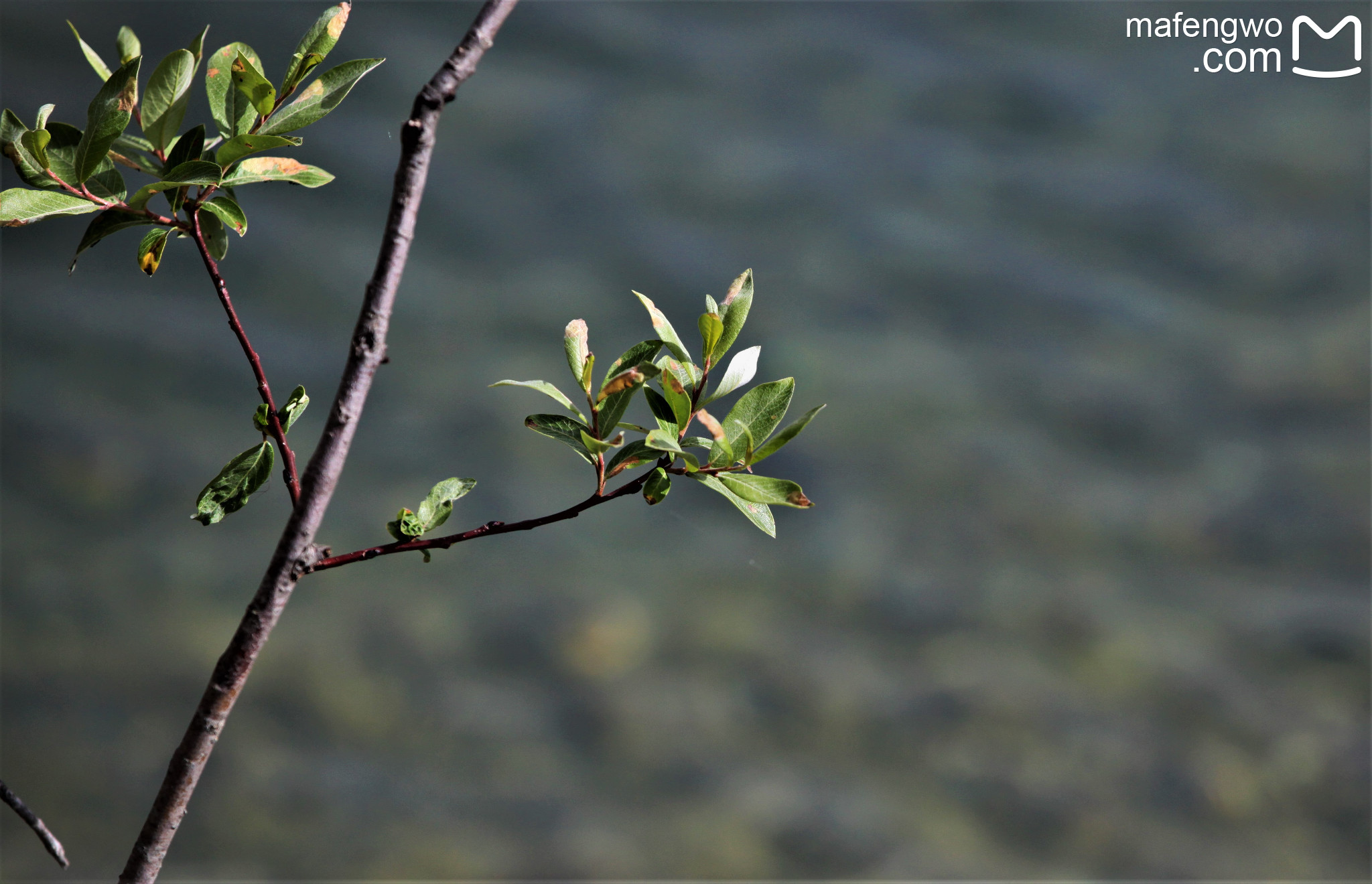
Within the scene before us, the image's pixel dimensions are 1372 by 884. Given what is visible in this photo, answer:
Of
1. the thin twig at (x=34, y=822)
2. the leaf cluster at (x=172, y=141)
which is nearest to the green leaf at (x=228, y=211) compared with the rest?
the leaf cluster at (x=172, y=141)

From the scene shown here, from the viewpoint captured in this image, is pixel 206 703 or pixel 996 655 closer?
pixel 206 703

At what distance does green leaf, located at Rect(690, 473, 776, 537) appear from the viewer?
0.42m

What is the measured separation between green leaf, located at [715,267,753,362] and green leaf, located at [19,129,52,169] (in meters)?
0.27

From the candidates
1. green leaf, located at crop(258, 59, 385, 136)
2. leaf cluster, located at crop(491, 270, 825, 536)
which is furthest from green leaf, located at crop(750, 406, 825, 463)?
green leaf, located at crop(258, 59, 385, 136)

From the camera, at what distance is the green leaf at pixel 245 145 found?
395 mm

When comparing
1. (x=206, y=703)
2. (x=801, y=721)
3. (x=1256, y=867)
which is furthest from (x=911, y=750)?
(x=206, y=703)

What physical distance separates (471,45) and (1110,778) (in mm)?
1570

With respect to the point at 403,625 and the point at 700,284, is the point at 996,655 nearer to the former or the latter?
the point at 700,284

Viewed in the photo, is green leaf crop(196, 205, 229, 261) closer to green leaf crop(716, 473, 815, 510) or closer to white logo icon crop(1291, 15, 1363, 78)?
green leaf crop(716, 473, 815, 510)

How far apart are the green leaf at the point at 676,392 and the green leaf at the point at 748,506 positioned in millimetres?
25

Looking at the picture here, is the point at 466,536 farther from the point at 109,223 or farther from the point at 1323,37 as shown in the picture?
the point at 1323,37

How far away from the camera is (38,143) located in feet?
1.30

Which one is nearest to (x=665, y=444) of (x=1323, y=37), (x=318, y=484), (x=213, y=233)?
(x=318, y=484)

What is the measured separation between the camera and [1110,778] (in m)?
1.63
